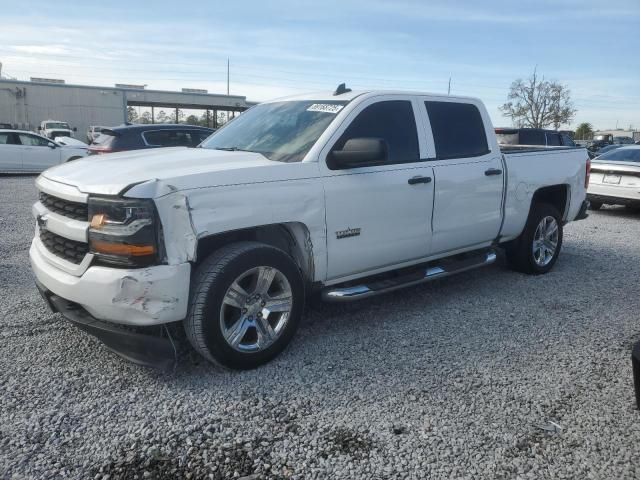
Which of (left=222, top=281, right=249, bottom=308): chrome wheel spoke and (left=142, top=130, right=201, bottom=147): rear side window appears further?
(left=142, top=130, right=201, bottom=147): rear side window

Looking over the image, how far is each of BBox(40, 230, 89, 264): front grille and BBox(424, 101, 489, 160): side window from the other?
9.74 feet

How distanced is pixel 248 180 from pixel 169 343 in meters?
1.12

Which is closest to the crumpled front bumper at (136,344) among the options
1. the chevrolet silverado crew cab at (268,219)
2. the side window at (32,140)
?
the chevrolet silverado crew cab at (268,219)

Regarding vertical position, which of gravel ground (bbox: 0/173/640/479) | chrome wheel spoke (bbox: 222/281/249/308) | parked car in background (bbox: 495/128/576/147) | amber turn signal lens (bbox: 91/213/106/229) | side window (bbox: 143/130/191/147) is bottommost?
gravel ground (bbox: 0/173/640/479)

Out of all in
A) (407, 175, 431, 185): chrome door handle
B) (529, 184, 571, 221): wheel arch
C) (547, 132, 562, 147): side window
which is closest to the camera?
(407, 175, 431, 185): chrome door handle

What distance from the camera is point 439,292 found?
5.29 meters

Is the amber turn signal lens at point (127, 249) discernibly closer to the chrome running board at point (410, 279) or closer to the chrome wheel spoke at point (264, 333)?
the chrome wheel spoke at point (264, 333)

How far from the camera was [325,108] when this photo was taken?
4.24 m

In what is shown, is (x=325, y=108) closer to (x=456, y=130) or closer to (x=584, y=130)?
(x=456, y=130)

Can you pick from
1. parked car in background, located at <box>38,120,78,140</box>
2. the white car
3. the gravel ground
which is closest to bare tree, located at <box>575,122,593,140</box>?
parked car in background, located at <box>38,120,78,140</box>

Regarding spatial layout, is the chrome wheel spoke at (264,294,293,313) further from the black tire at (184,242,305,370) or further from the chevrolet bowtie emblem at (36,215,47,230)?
the chevrolet bowtie emblem at (36,215,47,230)

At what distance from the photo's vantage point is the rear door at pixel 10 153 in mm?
16234

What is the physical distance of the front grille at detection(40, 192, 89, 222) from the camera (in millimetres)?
3201

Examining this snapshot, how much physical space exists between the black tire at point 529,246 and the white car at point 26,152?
15.5m
